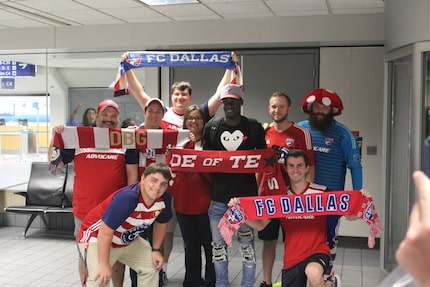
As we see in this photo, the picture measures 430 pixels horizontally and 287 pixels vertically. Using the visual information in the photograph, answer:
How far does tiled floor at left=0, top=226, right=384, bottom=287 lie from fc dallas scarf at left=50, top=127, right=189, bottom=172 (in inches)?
56.8

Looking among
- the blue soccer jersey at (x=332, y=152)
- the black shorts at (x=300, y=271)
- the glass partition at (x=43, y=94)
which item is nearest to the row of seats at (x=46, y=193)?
the glass partition at (x=43, y=94)

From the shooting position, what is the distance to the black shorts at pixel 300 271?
131 inches

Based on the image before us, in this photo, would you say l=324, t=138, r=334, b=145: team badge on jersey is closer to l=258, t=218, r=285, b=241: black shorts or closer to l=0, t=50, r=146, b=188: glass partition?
l=258, t=218, r=285, b=241: black shorts

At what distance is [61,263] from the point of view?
5.36 m

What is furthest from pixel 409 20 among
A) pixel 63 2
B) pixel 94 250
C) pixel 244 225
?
pixel 63 2

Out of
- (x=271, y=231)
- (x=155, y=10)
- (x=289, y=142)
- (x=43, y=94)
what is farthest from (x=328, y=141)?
(x=43, y=94)

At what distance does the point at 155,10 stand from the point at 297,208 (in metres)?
3.09

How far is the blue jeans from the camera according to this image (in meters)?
3.82

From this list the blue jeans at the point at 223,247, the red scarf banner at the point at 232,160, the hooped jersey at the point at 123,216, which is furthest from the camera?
the blue jeans at the point at 223,247

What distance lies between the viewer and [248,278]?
12.7 feet

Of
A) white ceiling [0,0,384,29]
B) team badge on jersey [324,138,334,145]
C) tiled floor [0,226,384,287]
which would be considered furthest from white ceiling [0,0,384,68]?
tiled floor [0,226,384,287]

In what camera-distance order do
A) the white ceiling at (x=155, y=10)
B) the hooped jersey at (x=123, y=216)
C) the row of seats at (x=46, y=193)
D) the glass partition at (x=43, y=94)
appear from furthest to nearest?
the glass partition at (x=43, y=94)
the row of seats at (x=46, y=193)
the white ceiling at (x=155, y=10)
the hooped jersey at (x=123, y=216)

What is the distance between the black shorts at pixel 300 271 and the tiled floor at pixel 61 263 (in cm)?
Answer: 133

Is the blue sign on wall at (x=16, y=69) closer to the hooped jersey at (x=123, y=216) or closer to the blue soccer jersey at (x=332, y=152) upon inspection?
the hooped jersey at (x=123, y=216)
